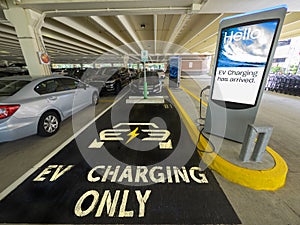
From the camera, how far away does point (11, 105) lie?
9.11ft

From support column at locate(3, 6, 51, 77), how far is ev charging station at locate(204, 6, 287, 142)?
706 centimetres

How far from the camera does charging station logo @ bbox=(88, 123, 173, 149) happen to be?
10.8 feet

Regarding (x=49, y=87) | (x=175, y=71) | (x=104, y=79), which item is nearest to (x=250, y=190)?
(x=49, y=87)

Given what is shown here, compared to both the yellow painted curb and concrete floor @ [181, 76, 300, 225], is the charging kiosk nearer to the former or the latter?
concrete floor @ [181, 76, 300, 225]

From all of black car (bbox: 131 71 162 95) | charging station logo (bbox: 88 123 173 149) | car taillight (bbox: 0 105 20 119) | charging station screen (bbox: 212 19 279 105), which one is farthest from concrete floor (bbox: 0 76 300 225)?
black car (bbox: 131 71 162 95)

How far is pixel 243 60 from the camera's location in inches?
98.7

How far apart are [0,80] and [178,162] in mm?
4928

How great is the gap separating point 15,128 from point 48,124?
0.74 m

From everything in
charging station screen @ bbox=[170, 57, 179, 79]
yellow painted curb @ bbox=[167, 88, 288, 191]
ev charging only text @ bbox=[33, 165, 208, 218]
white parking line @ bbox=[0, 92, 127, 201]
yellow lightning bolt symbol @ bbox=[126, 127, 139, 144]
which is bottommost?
white parking line @ bbox=[0, 92, 127, 201]

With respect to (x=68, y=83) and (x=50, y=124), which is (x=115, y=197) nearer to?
(x=50, y=124)

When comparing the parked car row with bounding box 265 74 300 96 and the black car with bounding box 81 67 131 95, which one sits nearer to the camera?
the black car with bounding box 81 67 131 95

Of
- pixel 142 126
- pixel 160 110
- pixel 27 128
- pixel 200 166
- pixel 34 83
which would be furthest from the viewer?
pixel 160 110

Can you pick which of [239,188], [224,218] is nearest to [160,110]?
[239,188]

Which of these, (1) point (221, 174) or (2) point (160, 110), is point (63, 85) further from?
(1) point (221, 174)
